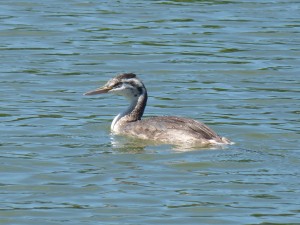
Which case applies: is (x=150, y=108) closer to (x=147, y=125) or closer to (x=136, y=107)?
(x=136, y=107)

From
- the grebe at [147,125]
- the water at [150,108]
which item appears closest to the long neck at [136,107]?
the grebe at [147,125]

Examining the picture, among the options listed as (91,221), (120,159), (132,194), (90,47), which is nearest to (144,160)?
(120,159)

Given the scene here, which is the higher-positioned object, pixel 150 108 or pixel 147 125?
pixel 147 125

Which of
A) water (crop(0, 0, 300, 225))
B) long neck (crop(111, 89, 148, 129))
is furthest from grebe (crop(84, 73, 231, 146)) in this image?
water (crop(0, 0, 300, 225))

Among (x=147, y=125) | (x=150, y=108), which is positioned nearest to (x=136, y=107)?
(x=147, y=125)

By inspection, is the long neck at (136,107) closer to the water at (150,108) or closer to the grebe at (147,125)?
the grebe at (147,125)

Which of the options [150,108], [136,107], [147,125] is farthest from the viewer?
[150,108]

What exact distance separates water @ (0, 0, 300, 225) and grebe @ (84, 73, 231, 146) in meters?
0.24

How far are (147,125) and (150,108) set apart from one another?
2.34m

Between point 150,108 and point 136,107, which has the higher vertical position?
point 136,107

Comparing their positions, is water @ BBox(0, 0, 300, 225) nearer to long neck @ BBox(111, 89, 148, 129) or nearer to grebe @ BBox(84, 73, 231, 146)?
grebe @ BBox(84, 73, 231, 146)

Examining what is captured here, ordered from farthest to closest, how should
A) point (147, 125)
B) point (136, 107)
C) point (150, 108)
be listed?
point (150, 108)
point (136, 107)
point (147, 125)

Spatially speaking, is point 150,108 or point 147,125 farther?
point 150,108

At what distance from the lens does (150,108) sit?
21.4 m
